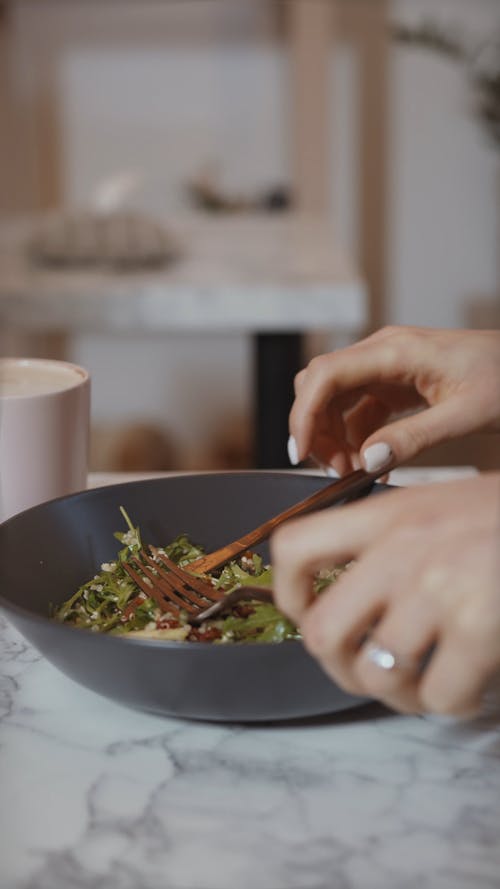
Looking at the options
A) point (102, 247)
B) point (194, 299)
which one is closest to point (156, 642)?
point (194, 299)

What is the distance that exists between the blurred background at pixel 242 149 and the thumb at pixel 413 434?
264cm

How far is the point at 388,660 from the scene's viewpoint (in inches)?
23.8

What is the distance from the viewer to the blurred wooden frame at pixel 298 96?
3887mm

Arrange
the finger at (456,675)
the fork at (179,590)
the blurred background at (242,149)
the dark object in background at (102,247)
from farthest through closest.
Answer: the blurred background at (242,149)
the dark object in background at (102,247)
the fork at (179,590)
the finger at (456,675)

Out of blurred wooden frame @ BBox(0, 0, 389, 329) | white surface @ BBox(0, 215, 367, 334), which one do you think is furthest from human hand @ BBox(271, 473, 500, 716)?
blurred wooden frame @ BBox(0, 0, 389, 329)

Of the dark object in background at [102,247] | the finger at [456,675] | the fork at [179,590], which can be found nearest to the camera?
the finger at [456,675]

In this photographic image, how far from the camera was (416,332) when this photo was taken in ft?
3.49

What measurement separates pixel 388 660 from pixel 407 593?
4 centimetres

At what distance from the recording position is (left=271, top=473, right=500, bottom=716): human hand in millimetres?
589

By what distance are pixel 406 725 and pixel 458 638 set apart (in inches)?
7.5

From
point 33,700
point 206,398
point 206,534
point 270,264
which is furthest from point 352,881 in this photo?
point 206,398

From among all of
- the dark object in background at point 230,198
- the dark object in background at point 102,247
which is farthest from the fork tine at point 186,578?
the dark object in background at point 230,198

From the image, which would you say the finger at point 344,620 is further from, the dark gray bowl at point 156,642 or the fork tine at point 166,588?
the fork tine at point 166,588

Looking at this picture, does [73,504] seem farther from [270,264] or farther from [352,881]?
[270,264]
